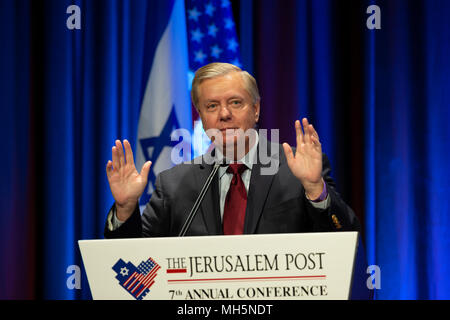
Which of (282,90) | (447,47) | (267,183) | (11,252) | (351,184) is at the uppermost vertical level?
(447,47)

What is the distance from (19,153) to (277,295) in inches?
92.7

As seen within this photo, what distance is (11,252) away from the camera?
296cm

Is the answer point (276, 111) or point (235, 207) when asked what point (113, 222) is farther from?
point (276, 111)

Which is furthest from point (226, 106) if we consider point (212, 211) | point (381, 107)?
point (381, 107)

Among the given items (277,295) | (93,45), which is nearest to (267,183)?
(277,295)

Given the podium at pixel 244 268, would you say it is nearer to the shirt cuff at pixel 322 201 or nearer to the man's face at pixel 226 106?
the shirt cuff at pixel 322 201

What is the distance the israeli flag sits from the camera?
9.42 ft

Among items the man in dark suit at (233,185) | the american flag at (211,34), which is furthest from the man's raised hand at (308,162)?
the american flag at (211,34)

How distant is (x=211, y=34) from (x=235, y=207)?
1.50 m

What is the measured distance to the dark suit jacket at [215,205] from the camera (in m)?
1.76

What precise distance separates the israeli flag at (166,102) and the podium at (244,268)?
1710 millimetres

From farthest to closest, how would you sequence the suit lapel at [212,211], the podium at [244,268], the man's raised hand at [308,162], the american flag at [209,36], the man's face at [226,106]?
the american flag at [209,36] → the man's face at [226,106] → the suit lapel at [212,211] → the man's raised hand at [308,162] → the podium at [244,268]

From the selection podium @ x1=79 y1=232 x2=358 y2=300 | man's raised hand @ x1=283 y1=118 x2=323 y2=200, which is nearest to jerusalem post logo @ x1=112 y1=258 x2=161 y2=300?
podium @ x1=79 y1=232 x2=358 y2=300
